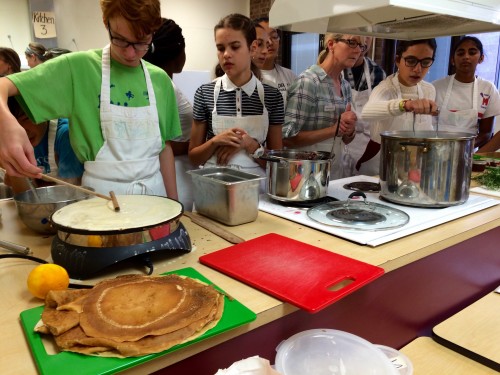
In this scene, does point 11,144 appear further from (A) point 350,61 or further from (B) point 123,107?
(A) point 350,61

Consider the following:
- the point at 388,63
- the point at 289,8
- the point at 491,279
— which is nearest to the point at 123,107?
the point at 289,8

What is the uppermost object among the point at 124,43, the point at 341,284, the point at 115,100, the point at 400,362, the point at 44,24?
the point at 44,24

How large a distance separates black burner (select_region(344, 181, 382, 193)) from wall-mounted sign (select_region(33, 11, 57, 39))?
4.08 metres

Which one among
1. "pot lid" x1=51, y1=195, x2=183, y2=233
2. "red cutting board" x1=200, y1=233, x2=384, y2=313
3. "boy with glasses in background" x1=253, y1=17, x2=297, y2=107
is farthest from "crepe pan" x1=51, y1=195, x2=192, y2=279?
"boy with glasses in background" x1=253, y1=17, x2=297, y2=107

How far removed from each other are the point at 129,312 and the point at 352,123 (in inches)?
53.8

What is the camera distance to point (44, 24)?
14.3 feet

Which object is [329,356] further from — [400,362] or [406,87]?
[406,87]

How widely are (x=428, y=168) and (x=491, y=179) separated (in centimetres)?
64

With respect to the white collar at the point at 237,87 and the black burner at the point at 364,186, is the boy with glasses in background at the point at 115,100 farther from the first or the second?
the black burner at the point at 364,186

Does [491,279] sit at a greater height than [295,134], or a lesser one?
lesser

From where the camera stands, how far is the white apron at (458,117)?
2891mm

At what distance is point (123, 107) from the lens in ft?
4.29

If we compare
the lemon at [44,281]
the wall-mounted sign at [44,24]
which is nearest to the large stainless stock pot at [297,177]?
the lemon at [44,281]

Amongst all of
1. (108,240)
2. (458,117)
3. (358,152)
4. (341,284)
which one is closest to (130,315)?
(108,240)
